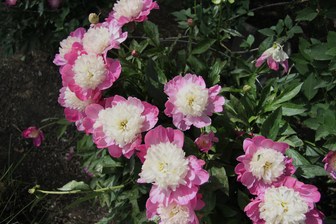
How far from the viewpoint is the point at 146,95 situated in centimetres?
125

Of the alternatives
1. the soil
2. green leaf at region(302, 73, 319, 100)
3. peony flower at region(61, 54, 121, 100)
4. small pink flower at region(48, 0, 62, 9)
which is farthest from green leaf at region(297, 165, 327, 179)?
small pink flower at region(48, 0, 62, 9)

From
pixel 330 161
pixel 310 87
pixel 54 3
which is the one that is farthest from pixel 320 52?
pixel 54 3

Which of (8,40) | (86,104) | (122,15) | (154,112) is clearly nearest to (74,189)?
(86,104)

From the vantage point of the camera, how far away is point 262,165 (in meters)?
0.92

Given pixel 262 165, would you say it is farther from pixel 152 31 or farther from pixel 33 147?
pixel 33 147

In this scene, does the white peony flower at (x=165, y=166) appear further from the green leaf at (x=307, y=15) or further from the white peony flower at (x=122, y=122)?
the green leaf at (x=307, y=15)

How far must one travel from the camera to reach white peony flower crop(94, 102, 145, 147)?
0.93 m

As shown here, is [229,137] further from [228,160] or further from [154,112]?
[154,112]

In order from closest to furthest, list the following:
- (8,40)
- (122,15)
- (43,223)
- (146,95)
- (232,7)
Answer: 1. (122,15)
2. (146,95)
3. (232,7)
4. (43,223)
5. (8,40)

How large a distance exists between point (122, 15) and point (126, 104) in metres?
0.31

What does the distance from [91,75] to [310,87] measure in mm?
748

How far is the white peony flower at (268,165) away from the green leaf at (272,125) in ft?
0.48

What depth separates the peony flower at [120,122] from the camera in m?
0.93

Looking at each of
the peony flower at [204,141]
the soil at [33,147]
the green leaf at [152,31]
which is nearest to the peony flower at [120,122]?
the peony flower at [204,141]
